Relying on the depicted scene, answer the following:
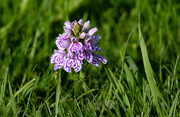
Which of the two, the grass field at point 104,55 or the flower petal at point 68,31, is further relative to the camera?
the grass field at point 104,55

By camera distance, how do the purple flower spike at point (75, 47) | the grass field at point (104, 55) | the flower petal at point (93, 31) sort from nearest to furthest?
the purple flower spike at point (75, 47), the flower petal at point (93, 31), the grass field at point (104, 55)

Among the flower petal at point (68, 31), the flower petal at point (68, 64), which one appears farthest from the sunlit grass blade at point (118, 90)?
the flower petal at point (68, 31)

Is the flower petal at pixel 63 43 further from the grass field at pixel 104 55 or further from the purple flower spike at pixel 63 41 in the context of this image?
the grass field at pixel 104 55

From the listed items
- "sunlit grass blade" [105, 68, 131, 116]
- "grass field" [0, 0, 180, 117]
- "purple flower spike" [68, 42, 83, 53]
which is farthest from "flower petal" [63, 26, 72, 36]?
"sunlit grass blade" [105, 68, 131, 116]

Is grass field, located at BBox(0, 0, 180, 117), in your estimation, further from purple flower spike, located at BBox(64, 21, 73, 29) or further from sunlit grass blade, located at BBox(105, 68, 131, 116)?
purple flower spike, located at BBox(64, 21, 73, 29)

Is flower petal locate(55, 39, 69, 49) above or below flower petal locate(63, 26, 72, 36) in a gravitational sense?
below

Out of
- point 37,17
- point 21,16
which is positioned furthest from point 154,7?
point 21,16
